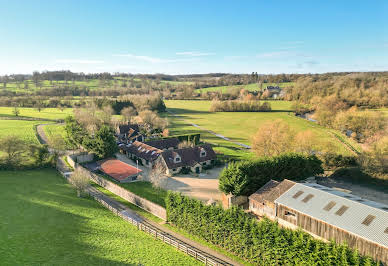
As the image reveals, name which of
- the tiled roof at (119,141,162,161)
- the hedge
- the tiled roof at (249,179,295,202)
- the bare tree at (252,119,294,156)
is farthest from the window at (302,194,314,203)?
the hedge

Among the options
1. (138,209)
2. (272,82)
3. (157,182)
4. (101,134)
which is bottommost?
(138,209)

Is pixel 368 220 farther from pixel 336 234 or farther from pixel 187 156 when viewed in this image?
pixel 187 156

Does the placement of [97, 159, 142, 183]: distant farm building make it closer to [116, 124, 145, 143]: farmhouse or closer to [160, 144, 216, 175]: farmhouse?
[160, 144, 216, 175]: farmhouse

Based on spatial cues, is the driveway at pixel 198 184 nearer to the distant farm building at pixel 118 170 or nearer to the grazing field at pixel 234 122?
the distant farm building at pixel 118 170

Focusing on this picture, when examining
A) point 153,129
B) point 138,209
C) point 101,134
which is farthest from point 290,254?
point 153,129

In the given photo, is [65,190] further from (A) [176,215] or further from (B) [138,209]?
(A) [176,215]

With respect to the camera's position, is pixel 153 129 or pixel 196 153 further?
pixel 153 129
